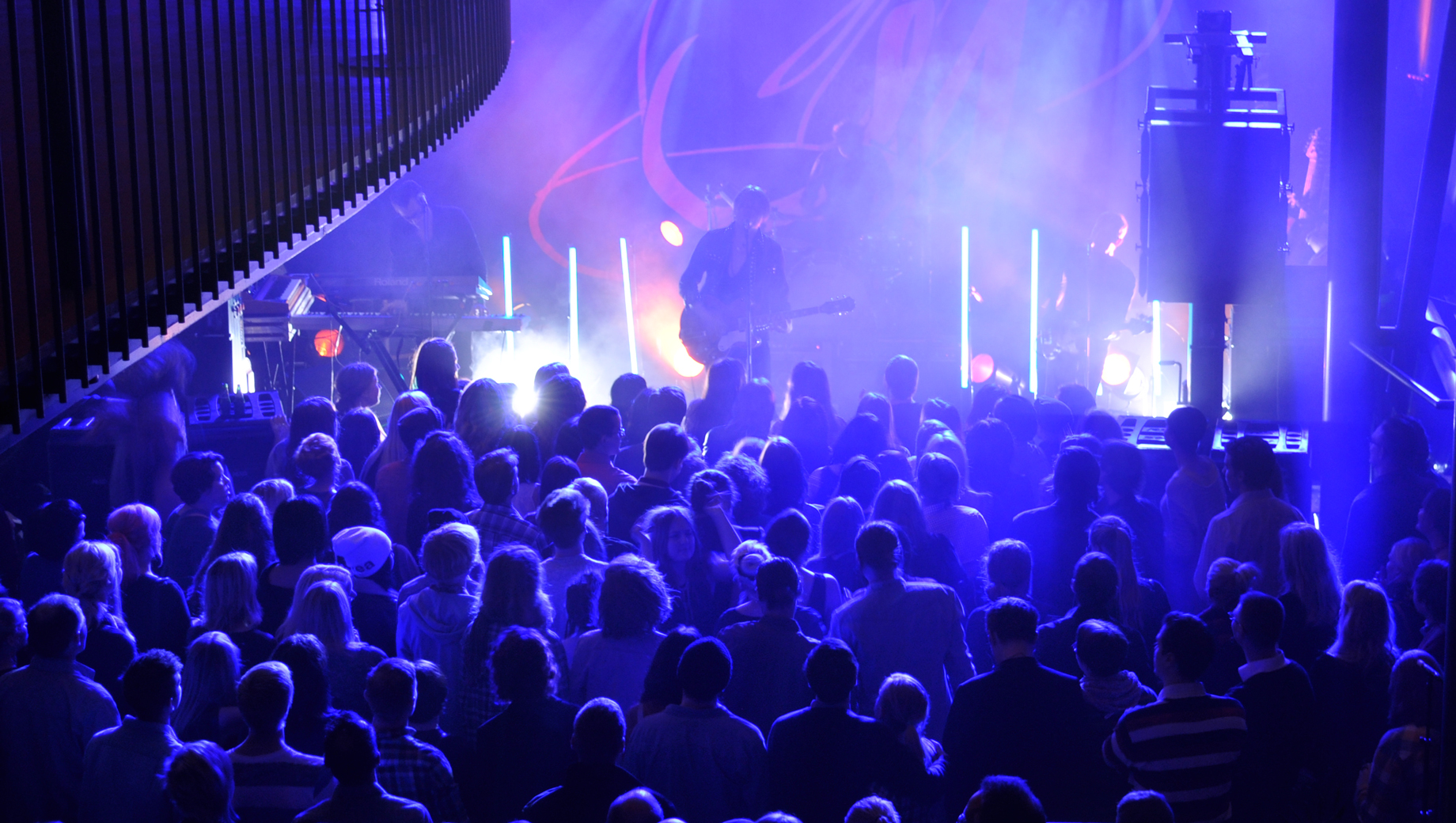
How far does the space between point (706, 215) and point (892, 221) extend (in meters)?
2.04

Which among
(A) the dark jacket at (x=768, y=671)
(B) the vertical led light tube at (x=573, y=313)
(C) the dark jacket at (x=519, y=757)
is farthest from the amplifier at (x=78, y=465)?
(B) the vertical led light tube at (x=573, y=313)

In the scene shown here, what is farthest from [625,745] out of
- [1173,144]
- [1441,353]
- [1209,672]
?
[1441,353]

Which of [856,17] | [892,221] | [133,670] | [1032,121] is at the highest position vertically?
[856,17]

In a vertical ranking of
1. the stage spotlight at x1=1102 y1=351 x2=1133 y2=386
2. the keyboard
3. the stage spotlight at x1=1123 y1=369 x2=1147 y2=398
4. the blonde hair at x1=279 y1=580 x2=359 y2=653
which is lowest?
the stage spotlight at x1=1123 y1=369 x2=1147 y2=398

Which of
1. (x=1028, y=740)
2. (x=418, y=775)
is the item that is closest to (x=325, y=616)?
(x=418, y=775)

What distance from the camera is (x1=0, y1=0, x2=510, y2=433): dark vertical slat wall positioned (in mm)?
1513

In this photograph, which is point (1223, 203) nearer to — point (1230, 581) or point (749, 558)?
point (1230, 581)

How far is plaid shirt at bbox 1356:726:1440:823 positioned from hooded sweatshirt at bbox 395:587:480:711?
2405mm

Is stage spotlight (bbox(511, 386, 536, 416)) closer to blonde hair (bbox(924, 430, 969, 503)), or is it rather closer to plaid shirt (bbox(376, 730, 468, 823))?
blonde hair (bbox(924, 430, 969, 503))

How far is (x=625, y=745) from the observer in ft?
10.9

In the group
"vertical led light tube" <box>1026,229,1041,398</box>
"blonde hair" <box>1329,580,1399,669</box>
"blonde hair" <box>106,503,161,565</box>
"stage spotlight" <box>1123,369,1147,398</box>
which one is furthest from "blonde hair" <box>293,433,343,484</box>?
"stage spotlight" <box>1123,369,1147,398</box>

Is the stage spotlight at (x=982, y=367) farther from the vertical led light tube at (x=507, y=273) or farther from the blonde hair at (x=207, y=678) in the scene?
the blonde hair at (x=207, y=678)

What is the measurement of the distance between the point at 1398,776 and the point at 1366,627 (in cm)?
47

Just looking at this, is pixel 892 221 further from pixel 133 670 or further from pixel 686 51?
pixel 133 670
